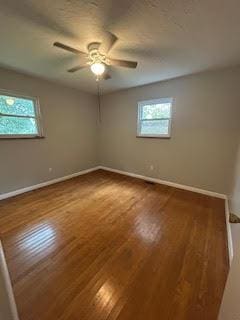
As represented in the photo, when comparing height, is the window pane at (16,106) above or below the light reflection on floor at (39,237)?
above

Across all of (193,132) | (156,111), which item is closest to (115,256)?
(193,132)

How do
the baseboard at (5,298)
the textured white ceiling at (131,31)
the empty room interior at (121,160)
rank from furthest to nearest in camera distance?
the textured white ceiling at (131,31)
the empty room interior at (121,160)
the baseboard at (5,298)

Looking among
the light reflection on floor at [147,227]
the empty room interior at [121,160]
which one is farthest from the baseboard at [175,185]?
the light reflection on floor at [147,227]

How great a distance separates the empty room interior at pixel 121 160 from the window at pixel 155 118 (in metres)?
0.03

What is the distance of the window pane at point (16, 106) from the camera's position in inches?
113

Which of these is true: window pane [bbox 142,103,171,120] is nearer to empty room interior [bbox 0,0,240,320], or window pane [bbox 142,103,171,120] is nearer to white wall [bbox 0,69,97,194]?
empty room interior [bbox 0,0,240,320]

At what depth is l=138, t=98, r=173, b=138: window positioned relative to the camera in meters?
3.55

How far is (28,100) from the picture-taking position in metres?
3.22

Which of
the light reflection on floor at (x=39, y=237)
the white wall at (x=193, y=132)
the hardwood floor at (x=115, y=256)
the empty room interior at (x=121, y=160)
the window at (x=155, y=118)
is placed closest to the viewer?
the hardwood floor at (x=115, y=256)

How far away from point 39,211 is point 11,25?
252 cm

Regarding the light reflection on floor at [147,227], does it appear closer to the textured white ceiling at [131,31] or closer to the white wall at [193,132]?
the white wall at [193,132]

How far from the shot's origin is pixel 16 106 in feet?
10.0

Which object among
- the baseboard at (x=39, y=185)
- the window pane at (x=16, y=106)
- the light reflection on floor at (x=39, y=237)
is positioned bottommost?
the light reflection on floor at (x=39, y=237)

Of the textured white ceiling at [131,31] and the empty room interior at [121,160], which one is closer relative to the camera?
the empty room interior at [121,160]
